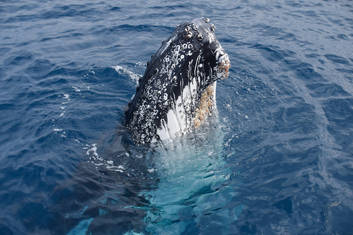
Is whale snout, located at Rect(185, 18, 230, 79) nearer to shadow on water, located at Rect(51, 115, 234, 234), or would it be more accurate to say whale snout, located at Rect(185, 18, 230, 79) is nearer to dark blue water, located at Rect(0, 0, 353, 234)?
shadow on water, located at Rect(51, 115, 234, 234)

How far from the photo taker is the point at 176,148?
635 cm

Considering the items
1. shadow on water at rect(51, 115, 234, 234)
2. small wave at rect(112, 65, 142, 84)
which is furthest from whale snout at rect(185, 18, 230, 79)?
small wave at rect(112, 65, 142, 84)

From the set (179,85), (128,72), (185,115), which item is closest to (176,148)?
(185,115)

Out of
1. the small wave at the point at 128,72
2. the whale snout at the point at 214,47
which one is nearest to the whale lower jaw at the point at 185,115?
the whale snout at the point at 214,47

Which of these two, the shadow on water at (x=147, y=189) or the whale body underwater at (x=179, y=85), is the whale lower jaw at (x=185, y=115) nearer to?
the whale body underwater at (x=179, y=85)

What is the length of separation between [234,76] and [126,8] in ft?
31.5

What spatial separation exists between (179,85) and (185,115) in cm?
62

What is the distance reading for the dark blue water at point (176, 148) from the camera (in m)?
5.94

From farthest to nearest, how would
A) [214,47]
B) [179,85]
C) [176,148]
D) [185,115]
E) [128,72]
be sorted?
1. [128,72]
2. [176,148]
3. [185,115]
4. [179,85]
5. [214,47]

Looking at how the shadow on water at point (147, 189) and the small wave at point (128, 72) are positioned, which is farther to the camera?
the small wave at point (128, 72)

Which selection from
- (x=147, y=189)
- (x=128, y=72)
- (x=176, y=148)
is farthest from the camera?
(x=128, y=72)

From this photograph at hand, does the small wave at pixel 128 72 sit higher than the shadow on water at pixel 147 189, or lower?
higher

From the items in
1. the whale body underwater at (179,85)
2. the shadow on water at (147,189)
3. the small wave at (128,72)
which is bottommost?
the shadow on water at (147,189)

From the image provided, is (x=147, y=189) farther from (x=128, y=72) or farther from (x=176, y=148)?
(x=128, y=72)
